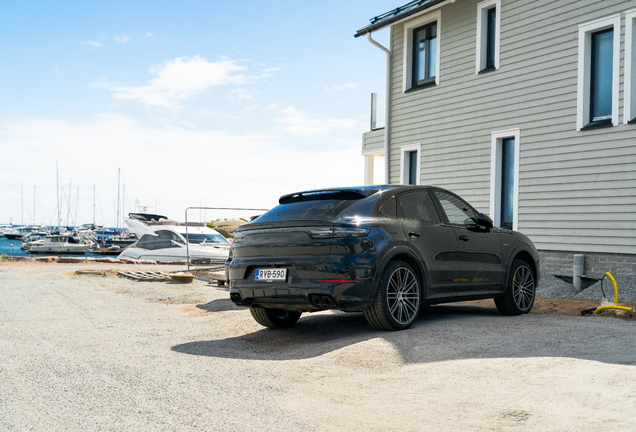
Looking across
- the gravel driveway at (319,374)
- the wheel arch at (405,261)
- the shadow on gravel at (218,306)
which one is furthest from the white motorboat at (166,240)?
the wheel arch at (405,261)

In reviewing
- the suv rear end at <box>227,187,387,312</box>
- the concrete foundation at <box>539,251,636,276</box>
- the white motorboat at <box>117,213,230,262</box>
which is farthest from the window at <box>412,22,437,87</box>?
the white motorboat at <box>117,213,230,262</box>

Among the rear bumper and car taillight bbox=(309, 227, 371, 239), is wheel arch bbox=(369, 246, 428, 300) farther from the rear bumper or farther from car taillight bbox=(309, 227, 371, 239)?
car taillight bbox=(309, 227, 371, 239)

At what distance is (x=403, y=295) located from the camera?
247 inches

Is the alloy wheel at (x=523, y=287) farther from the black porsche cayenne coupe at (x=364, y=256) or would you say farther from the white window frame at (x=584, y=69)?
the white window frame at (x=584, y=69)

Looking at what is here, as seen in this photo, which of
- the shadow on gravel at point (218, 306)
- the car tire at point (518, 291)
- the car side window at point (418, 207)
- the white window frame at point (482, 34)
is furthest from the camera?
the white window frame at point (482, 34)

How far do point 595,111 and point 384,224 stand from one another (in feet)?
25.8

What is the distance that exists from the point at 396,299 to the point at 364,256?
0.70 m

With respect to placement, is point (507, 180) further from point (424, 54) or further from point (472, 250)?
point (472, 250)

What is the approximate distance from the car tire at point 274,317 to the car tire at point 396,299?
1404 millimetres

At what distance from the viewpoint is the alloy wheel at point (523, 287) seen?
7.93 m

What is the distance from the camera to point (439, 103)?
50.3ft

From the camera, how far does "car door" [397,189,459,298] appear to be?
21.4 ft

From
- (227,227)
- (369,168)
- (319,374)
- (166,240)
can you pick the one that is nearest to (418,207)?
(319,374)

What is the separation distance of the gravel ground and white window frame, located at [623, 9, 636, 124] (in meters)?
3.03
